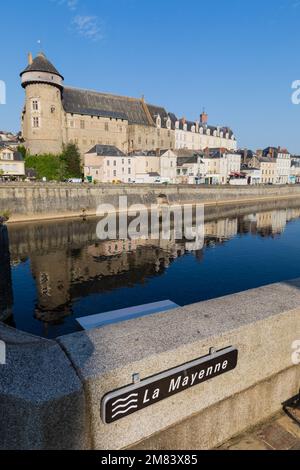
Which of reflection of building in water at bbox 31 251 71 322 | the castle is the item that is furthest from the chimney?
reflection of building in water at bbox 31 251 71 322

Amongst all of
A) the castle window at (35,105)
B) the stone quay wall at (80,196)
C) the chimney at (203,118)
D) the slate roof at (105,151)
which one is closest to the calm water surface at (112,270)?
the stone quay wall at (80,196)

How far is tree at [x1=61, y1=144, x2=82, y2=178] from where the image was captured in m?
66.5

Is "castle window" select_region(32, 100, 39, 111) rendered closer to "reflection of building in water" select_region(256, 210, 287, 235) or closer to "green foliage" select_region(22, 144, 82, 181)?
"green foliage" select_region(22, 144, 82, 181)

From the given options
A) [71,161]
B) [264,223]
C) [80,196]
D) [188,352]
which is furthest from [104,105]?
[188,352]

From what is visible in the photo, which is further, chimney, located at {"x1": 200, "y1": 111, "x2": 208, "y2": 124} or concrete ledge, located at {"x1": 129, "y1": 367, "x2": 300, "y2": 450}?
chimney, located at {"x1": 200, "y1": 111, "x2": 208, "y2": 124}

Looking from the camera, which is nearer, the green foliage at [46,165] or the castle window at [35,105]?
the green foliage at [46,165]

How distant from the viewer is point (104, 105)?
82.3 meters

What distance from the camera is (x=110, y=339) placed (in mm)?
3771

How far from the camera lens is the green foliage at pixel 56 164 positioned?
2448 inches

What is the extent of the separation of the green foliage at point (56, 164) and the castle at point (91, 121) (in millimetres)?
2198

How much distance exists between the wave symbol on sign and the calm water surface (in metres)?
11.9

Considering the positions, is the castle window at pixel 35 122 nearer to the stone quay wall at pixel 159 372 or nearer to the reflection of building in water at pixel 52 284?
the reflection of building in water at pixel 52 284

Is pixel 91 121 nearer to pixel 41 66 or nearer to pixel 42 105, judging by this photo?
pixel 42 105

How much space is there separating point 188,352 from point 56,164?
65.1 metres
